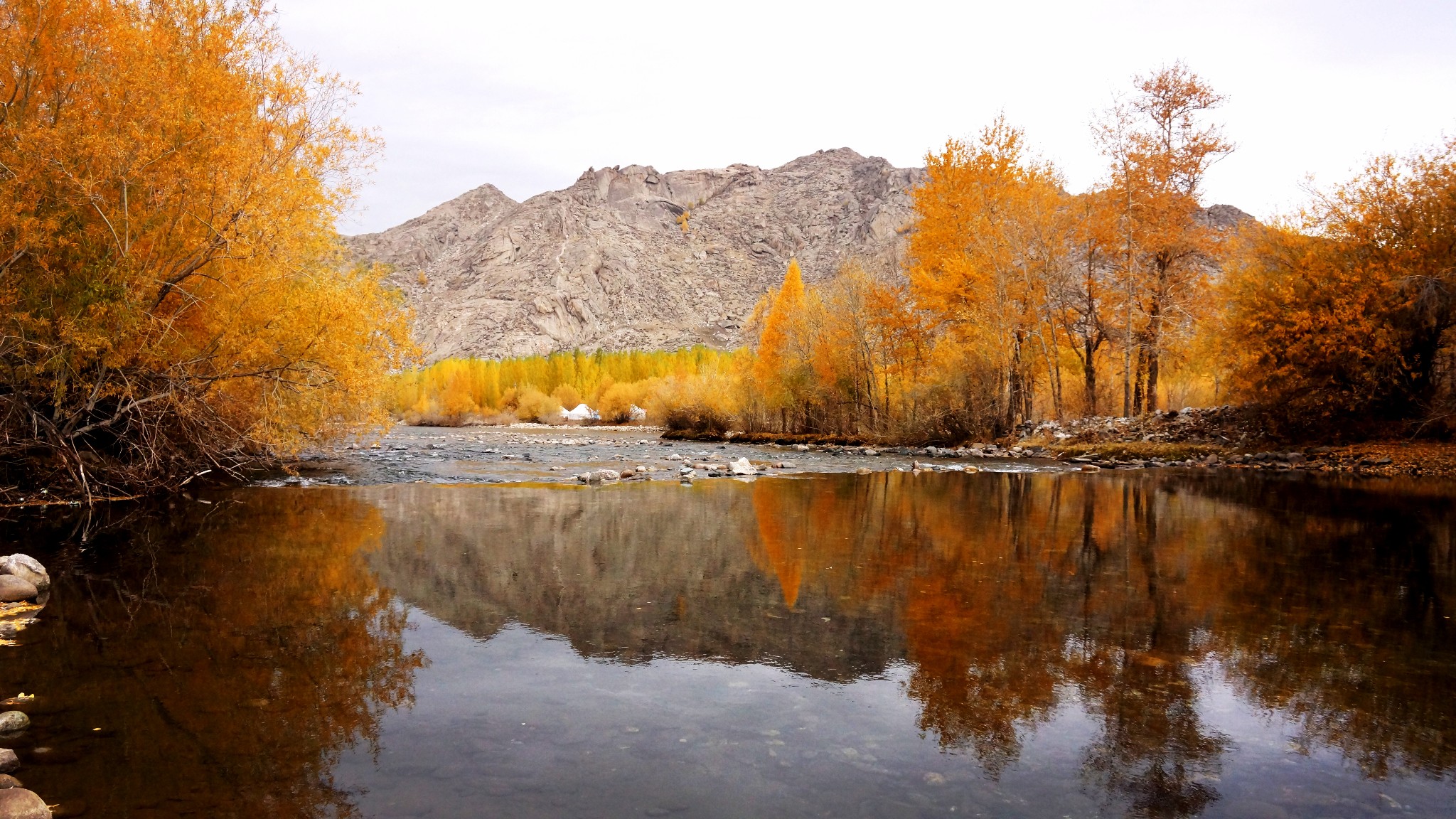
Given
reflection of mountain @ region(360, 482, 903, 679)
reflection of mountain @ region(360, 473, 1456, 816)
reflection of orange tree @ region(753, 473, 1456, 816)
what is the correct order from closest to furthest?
1. reflection of orange tree @ region(753, 473, 1456, 816)
2. reflection of mountain @ region(360, 473, 1456, 816)
3. reflection of mountain @ region(360, 482, 903, 679)

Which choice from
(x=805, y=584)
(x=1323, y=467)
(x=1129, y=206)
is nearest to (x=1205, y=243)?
(x=1129, y=206)

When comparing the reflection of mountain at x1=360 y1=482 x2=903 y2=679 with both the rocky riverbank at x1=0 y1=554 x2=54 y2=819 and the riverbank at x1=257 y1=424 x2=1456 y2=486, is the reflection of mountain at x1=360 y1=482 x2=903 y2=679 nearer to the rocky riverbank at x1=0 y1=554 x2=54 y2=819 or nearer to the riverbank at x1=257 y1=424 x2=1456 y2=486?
the rocky riverbank at x1=0 y1=554 x2=54 y2=819

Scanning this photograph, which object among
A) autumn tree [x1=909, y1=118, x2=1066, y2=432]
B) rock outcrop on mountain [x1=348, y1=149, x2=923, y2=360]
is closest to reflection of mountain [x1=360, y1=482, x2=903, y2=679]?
autumn tree [x1=909, y1=118, x2=1066, y2=432]

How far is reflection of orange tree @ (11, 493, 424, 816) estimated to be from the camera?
11.5 ft

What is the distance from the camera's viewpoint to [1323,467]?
2120 centimetres

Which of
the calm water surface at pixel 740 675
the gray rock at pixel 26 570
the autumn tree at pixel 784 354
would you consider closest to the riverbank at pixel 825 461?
the autumn tree at pixel 784 354

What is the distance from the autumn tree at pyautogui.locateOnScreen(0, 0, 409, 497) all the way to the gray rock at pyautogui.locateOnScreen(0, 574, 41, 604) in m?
5.62

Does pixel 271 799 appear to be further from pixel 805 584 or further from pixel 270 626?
pixel 805 584

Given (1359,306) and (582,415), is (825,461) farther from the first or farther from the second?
(582,415)

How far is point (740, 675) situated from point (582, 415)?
81.3 meters

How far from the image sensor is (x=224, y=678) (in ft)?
16.0

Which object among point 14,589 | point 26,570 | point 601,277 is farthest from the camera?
point 601,277

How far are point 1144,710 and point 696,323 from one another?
162m

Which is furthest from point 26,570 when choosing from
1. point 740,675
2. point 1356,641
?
point 1356,641
